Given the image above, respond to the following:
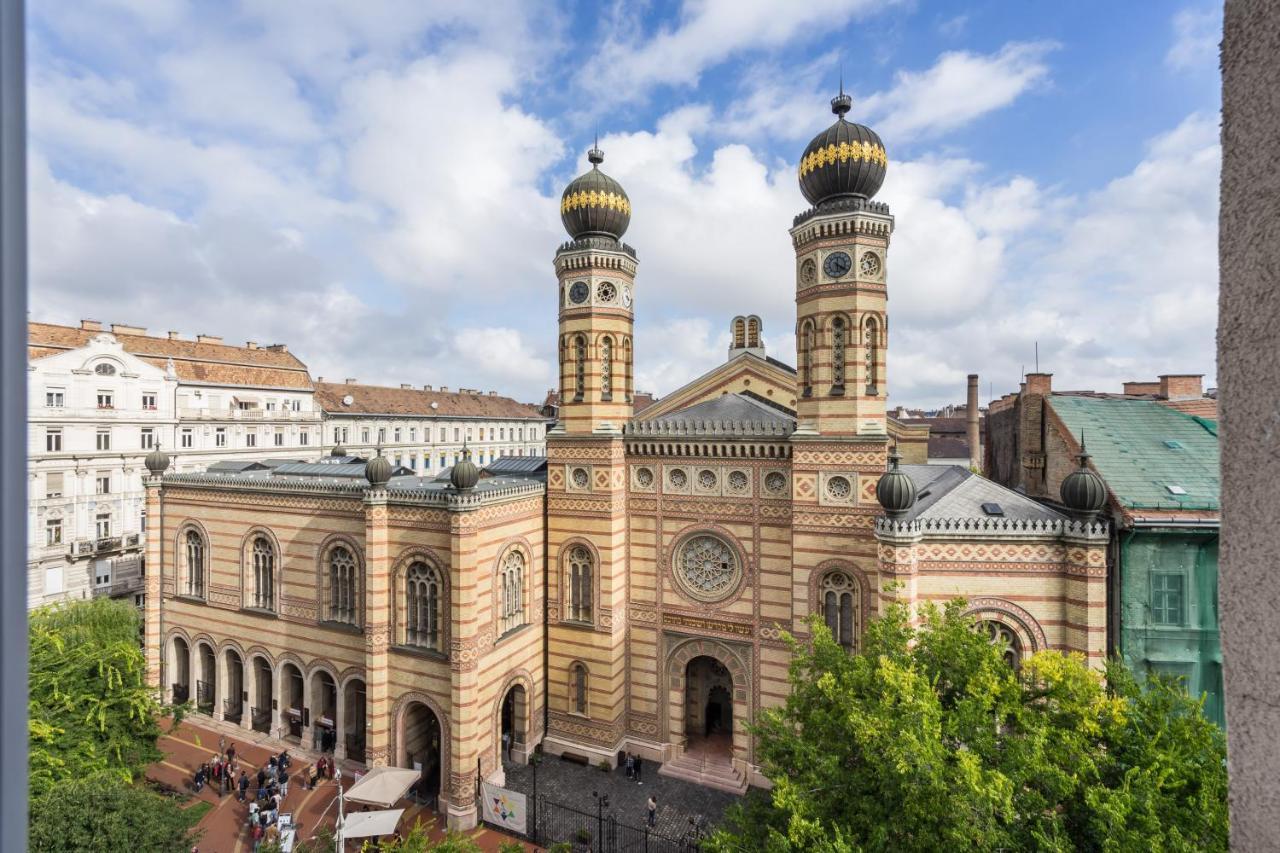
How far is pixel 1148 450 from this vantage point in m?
18.5

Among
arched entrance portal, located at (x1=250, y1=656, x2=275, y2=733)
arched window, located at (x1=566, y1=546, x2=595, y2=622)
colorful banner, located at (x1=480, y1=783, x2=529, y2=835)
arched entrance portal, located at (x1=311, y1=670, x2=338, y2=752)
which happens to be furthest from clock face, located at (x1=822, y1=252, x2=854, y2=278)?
arched entrance portal, located at (x1=250, y1=656, x2=275, y2=733)

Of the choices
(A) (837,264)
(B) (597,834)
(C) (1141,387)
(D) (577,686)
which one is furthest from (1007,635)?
(C) (1141,387)

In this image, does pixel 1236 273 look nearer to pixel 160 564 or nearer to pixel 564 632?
pixel 564 632

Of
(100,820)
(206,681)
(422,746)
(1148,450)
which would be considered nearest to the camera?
(100,820)

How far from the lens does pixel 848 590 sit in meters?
18.0

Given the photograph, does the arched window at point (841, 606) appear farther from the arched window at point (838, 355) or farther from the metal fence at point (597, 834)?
the metal fence at point (597, 834)

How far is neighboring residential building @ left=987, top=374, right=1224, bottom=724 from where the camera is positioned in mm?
15461

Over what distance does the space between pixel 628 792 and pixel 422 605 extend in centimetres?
883

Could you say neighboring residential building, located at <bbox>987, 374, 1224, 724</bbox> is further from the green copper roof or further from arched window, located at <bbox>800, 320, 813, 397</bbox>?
arched window, located at <bbox>800, 320, 813, 397</bbox>

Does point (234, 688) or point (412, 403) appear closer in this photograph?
point (234, 688)

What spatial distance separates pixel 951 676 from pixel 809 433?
8.35 m

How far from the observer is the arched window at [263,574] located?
2223 centimetres

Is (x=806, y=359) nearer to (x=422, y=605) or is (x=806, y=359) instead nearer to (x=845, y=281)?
(x=845, y=281)

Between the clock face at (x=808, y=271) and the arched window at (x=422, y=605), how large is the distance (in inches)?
583
